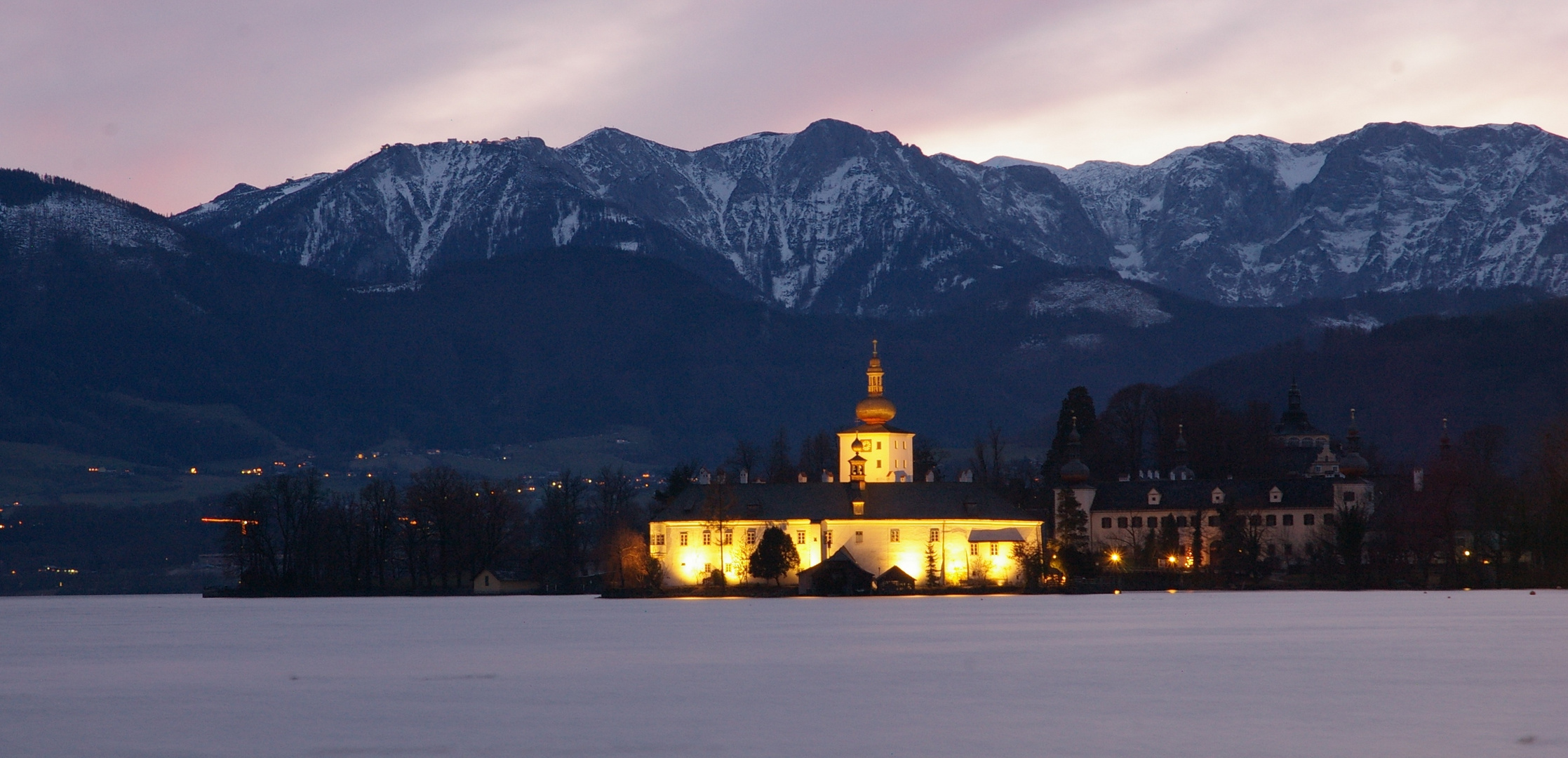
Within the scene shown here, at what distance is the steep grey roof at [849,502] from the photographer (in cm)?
11688

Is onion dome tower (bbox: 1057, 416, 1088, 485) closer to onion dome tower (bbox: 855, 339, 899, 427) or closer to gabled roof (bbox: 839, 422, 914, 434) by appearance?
gabled roof (bbox: 839, 422, 914, 434)

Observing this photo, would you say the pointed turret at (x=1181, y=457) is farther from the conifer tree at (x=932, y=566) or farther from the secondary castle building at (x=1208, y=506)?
the conifer tree at (x=932, y=566)

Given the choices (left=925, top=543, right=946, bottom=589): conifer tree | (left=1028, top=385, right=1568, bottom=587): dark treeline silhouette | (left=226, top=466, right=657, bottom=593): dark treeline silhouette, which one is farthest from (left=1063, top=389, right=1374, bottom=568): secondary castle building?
(left=226, top=466, right=657, bottom=593): dark treeline silhouette

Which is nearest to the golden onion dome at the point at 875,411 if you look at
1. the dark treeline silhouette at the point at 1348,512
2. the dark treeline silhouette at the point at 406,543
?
the dark treeline silhouette at the point at 1348,512

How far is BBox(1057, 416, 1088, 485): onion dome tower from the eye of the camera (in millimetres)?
133375

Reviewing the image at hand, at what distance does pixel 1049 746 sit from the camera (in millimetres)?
31078

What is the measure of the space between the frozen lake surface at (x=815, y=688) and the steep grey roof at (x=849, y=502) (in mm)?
41091

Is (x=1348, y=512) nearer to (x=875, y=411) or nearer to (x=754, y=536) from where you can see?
(x=875, y=411)

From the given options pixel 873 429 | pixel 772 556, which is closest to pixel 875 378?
pixel 873 429

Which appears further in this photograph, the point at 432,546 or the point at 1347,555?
the point at 432,546

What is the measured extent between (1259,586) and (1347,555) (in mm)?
5953

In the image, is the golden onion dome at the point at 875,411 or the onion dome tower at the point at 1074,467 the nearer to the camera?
the onion dome tower at the point at 1074,467

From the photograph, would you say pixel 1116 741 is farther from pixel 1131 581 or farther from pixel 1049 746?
pixel 1131 581

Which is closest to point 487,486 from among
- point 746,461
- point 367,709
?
point 746,461
